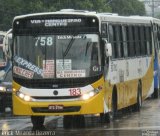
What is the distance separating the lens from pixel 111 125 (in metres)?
18.5

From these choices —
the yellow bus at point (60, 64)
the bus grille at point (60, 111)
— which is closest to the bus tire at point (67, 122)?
the yellow bus at point (60, 64)

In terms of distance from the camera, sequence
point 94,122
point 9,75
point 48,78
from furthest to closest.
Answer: point 9,75 → point 94,122 → point 48,78

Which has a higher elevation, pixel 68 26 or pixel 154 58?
pixel 68 26

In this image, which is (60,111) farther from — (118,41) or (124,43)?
(124,43)

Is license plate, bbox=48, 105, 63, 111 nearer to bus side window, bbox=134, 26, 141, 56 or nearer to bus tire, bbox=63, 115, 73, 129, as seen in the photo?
bus tire, bbox=63, 115, 73, 129

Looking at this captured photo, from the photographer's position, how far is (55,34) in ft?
57.3


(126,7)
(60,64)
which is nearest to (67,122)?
(60,64)

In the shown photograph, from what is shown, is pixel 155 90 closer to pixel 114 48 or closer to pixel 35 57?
pixel 114 48

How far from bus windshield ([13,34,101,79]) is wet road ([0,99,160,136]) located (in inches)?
56.2

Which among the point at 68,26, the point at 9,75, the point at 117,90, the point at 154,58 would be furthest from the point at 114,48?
the point at 154,58

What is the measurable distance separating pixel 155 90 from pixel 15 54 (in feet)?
43.4

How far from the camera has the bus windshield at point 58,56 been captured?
17.3 m

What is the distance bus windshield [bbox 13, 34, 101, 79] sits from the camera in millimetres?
17281

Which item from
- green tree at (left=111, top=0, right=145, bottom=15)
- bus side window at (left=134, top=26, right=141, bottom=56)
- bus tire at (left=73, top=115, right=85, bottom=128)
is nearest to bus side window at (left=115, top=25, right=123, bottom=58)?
bus tire at (left=73, top=115, right=85, bottom=128)
